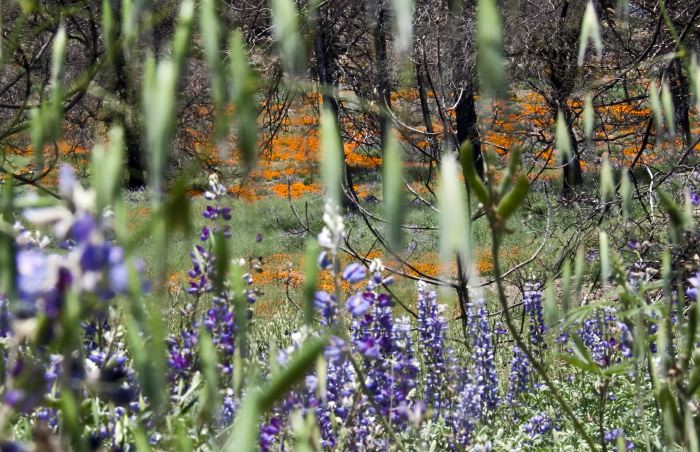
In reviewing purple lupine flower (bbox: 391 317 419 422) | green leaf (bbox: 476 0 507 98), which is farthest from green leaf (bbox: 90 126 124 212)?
purple lupine flower (bbox: 391 317 419 422)

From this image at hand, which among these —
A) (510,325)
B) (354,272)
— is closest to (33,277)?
(510,325)

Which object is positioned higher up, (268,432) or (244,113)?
(244,113)

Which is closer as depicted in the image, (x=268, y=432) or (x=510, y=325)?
(x=510, y=325)

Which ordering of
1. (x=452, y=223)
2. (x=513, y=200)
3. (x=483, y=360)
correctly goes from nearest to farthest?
(x=452, y=223) → (x=513, y=200) → (x=483, y=360)

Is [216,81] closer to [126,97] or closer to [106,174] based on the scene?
[106,174]

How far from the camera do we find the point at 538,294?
313cm

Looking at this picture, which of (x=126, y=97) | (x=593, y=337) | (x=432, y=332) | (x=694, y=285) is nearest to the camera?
(x=694, y=285)

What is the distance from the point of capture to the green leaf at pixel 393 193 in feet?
1.50

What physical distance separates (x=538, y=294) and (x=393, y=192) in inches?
109

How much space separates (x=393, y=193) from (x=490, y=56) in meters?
0.11

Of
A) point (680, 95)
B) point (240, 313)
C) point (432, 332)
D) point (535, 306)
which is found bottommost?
point (240, 313)

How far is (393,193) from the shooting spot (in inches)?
18.8

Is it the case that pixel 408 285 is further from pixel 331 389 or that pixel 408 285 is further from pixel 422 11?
pixel 331 389

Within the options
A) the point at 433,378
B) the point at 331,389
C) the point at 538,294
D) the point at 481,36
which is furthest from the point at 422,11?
the point at 481,36
